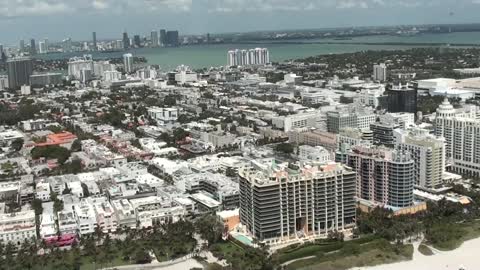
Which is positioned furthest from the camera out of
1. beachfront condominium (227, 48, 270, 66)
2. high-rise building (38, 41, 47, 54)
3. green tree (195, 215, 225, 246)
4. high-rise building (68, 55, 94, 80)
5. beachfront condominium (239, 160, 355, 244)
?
high-rise building (38, 41, 47, 54)

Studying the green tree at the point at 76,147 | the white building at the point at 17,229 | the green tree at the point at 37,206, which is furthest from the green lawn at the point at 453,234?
the green tree at the point at 76,147

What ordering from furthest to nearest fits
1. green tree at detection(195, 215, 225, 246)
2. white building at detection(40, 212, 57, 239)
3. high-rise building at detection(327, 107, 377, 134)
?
high-rise building at detection(327, 107, 377, 134), white building at detection(40, 212, 57, 239), green tree at detection(195, 215, 225, 246)

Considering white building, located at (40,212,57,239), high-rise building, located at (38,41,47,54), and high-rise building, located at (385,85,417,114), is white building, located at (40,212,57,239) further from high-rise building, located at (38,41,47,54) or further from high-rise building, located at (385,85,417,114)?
high-rise building, located at (38,41,47,54)

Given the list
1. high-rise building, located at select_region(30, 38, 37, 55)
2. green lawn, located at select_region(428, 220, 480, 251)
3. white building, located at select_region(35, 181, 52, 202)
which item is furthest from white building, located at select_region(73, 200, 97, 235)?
high-rise building, located at select_region(30, 38, 37, 55)

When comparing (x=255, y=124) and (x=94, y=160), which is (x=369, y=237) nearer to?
(x=94, y=160)

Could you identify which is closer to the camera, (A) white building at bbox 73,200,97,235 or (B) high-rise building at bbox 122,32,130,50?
(A) white building at bbox 73,200,97,235

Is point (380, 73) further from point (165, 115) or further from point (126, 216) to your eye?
point (126, 216)

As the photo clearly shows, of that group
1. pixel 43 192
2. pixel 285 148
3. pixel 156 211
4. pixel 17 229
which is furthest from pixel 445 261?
pixel 43 192
